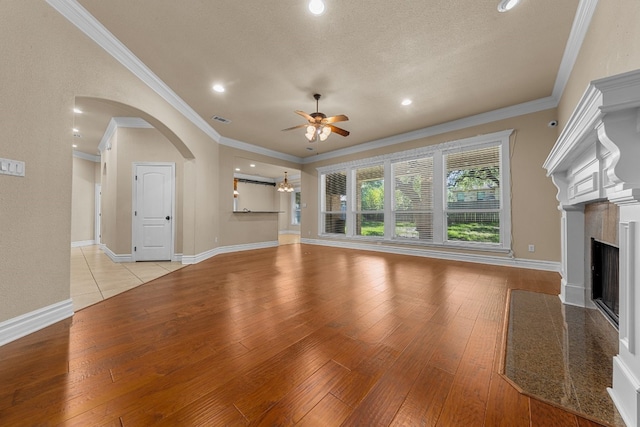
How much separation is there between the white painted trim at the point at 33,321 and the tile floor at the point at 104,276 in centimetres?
25

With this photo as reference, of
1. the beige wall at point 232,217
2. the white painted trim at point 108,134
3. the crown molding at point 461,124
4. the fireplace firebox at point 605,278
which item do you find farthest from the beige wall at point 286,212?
the fireplace firebox at point 605,278

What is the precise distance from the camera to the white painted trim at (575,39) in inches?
84.9

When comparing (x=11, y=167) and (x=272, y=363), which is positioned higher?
(x=11, y=167)

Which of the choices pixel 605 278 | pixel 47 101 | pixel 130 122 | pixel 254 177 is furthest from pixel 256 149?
pixel 605 278

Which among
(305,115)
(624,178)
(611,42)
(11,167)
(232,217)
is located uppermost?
(305,115)

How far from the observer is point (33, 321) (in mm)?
1880

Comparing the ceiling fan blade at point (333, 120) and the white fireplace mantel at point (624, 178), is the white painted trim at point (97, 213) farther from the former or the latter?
the white fireplace mantel at point (624, 178)

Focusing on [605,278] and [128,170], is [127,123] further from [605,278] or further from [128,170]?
[605,278]

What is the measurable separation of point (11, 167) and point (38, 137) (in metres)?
0.33

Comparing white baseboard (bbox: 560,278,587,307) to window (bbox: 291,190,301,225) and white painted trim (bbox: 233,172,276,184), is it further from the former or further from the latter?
white painted trim (bbox: 233,172,276,184)

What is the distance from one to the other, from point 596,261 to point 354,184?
195 inches

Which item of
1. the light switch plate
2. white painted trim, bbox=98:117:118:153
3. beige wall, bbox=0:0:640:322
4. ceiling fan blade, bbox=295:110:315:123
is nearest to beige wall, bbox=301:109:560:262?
beige wall, bbox=0:0:640:322

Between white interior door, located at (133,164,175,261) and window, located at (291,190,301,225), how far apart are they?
742 cm

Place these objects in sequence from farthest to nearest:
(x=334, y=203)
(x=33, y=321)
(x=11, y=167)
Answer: (x=334, y=203)
(x=33, y=321)
(x=11, y=167)
